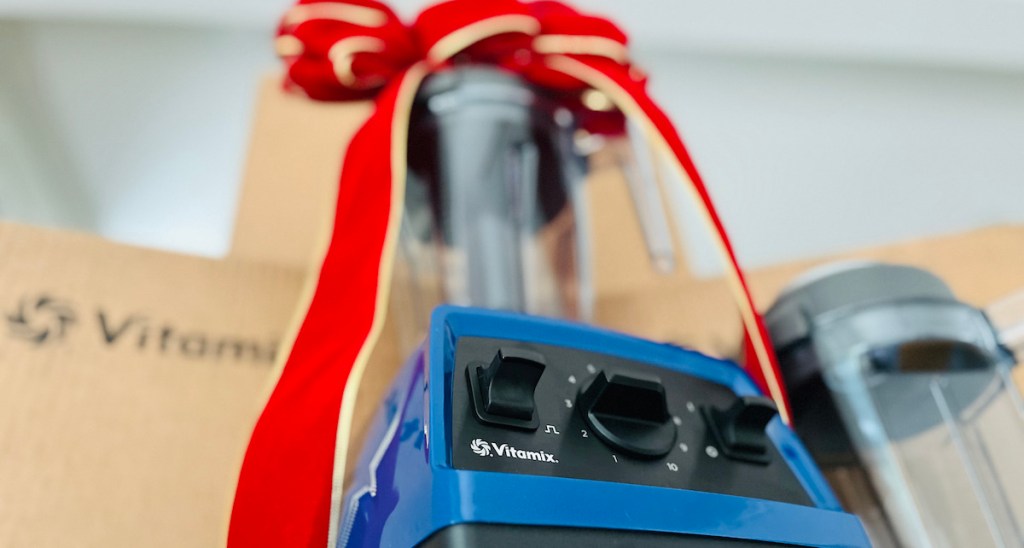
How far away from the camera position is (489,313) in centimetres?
38

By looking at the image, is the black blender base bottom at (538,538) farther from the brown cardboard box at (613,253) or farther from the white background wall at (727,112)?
the white background wall at (727,112)

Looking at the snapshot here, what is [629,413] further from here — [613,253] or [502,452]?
[613,253]

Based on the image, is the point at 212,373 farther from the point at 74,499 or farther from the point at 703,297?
Answer: the point at 703,297

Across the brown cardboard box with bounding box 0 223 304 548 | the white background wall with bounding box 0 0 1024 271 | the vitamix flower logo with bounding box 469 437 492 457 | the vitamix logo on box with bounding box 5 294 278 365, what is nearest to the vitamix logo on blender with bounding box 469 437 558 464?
the vitamix flower logo with bounding box 469 437 492 457

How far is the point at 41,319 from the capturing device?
1.58ft

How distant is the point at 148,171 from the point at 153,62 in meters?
0.16

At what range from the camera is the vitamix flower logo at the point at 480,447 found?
0.96ft

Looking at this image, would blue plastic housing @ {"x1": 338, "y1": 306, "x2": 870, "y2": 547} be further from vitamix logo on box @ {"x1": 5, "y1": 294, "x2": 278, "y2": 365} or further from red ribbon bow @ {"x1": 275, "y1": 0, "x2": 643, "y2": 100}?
red ribbon bow @ {"x1": 275, "y1": 0, "x2": 643, "y2": 100}

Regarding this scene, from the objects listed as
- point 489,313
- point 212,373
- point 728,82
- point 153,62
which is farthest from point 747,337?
point 153,62

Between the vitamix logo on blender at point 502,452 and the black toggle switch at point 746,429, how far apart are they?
0.32ft

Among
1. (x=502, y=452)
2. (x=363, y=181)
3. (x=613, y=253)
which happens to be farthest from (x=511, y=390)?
(x=613, y=253)

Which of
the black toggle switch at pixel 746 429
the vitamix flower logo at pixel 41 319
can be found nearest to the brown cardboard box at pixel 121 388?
the vitamix flower logo at pixel 41 319

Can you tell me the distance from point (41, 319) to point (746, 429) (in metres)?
0.42

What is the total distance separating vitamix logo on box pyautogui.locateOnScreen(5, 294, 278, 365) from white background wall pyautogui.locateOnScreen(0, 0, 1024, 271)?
58 cm
